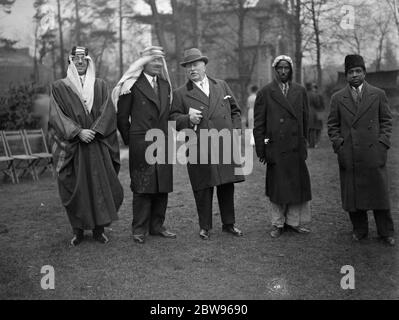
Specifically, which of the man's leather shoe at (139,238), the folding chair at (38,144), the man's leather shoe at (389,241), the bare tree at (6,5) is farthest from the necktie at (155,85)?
the folding chair at (38,144)

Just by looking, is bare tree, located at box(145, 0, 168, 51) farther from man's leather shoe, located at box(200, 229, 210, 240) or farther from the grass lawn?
man's leather shoe, located at box(200, 229, 210, 240)

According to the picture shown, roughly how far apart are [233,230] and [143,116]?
5.46 ft

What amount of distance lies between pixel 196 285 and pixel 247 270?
22.9 inches

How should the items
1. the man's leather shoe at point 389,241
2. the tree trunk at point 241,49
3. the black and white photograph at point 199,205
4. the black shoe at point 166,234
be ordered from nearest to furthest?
the black and white photograph at point 199,205
the man's leather shoe at point 389,241
the black shoe at point 166,234
the tree trunk at point 241,49

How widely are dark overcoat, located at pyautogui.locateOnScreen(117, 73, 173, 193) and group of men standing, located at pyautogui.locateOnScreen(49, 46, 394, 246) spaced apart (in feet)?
0.04

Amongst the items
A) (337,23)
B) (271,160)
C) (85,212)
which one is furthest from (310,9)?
(85,212)

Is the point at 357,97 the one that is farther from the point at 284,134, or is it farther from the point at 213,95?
Result: the point at 213,95

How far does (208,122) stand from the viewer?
532 centimetres

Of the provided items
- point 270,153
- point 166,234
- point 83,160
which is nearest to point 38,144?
point 83,160

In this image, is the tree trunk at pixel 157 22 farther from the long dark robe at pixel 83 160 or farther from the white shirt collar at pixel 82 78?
the long dark robe at pixel 83 160

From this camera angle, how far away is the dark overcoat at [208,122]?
530 cm

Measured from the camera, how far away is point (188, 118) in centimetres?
521

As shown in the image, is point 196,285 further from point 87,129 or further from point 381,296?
point 87,129

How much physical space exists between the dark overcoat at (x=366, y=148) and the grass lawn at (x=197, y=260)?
50cm
